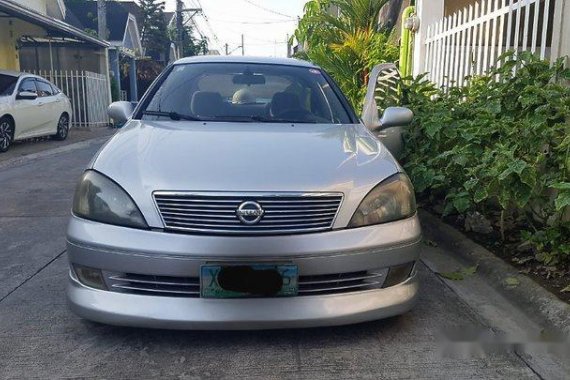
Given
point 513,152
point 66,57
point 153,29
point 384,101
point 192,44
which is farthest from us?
point 192,44

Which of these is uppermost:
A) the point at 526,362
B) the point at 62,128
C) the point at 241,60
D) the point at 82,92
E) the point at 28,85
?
the point at 241,60

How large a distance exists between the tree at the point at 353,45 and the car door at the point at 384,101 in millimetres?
→ 3097

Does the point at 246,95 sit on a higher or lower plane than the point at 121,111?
higher

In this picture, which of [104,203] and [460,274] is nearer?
[104,203]

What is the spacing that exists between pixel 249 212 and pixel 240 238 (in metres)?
0.12

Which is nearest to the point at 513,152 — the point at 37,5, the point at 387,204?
the point at 387,204

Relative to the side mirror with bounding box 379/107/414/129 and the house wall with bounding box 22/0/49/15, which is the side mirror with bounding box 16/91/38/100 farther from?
the side mirror with bounding box 379/107/414/129

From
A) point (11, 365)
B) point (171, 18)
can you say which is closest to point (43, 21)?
point (11, 365)

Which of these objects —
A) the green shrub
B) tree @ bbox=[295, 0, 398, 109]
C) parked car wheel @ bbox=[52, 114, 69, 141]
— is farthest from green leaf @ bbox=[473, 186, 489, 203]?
parked car wheel @ bbox=[52, 114, 69, 141]

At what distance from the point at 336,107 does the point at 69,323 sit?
7.37 feet

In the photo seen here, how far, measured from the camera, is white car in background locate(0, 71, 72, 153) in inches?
370

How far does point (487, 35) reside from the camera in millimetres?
4902

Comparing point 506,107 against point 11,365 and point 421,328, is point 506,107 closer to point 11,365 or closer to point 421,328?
point 421,328

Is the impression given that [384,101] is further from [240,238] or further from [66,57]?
[66,57]
